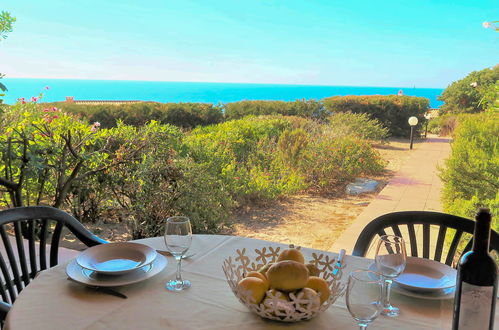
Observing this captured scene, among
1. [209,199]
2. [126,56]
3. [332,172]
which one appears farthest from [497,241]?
[126,56]

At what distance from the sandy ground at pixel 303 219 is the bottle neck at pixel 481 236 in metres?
3.21

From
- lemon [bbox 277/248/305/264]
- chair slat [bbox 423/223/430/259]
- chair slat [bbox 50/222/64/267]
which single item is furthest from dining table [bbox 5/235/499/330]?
chair slat [bbox 423/223/430/259]

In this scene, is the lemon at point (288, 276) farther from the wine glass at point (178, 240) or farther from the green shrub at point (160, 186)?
the green shrub at point (160, 186)

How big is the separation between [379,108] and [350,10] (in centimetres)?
1087

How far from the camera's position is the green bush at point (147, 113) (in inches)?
430

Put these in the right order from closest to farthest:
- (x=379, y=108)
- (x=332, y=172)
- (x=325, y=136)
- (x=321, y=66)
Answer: (x=332, y=172), (x=325, y=136), (x=379, y=108), (x=321, y=66)

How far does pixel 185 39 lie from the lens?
3550 centimetres

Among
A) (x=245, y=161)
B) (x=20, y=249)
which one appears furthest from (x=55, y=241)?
(x=245, y=161)

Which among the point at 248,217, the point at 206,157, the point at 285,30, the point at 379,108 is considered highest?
the point at 285,30

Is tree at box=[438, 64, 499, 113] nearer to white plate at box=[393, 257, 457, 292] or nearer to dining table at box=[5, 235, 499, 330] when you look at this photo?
white plate at box=[393, 257, 457, 292]

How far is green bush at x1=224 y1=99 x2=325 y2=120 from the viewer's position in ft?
47.2

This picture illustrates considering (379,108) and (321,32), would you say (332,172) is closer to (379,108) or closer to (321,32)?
(379,108)

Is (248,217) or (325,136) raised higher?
(325,136)

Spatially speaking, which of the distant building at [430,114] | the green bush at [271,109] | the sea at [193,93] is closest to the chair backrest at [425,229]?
the green bush at [271,109]
